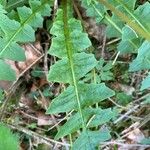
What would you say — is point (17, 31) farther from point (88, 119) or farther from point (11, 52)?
point (88, 119)

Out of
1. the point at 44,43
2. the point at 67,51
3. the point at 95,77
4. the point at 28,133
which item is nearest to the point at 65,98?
the point at 67,51

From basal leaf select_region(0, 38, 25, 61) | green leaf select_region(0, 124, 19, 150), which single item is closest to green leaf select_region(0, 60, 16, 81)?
basal leaf select_region(0, 38, 25, 61)

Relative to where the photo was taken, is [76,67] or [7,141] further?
[76,67]

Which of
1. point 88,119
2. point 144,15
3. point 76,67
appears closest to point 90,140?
point 88,119

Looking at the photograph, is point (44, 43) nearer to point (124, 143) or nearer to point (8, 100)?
point (8, 100)

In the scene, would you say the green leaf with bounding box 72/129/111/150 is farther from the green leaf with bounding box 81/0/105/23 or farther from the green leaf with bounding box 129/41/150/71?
the green leaf with bounding box 81/0/105/23

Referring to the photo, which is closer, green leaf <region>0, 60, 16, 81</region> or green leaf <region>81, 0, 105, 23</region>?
green leaf <region>0, 60, 16, 81</region>
